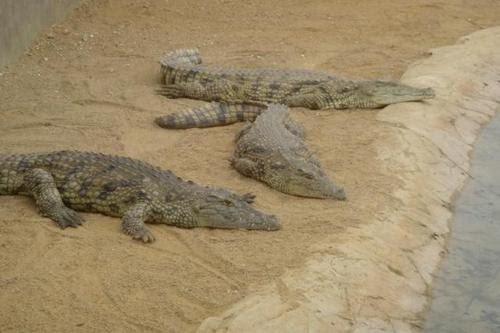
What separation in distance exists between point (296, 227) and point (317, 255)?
520mm

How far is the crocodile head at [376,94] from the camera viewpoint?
8.41m

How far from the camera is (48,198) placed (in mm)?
5875

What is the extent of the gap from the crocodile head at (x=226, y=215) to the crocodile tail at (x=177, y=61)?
324cm

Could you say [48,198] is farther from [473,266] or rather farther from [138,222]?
[473,266]

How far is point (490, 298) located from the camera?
5.33m

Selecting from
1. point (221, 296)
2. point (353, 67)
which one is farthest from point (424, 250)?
point (353, 67)

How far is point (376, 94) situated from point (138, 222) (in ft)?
11.9

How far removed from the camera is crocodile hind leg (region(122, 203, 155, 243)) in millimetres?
Answer: 5598

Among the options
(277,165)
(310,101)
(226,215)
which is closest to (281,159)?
(277,165)

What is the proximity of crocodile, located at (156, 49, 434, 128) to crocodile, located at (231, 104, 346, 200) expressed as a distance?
79 cm

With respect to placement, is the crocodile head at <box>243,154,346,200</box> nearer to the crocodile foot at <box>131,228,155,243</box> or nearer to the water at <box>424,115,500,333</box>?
the water at <box>424,115,500,333</box>

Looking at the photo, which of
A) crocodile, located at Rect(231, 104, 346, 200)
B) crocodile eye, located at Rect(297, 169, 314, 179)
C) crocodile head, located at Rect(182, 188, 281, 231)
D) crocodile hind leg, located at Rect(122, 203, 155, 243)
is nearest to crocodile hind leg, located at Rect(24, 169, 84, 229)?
crocodile hind leg, located at Rect(122, 203, 155, 243)

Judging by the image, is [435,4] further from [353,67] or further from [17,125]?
[17,125]

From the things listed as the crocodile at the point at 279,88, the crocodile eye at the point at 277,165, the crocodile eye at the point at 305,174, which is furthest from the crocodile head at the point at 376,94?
the crocodile eye at the point at 305,174
